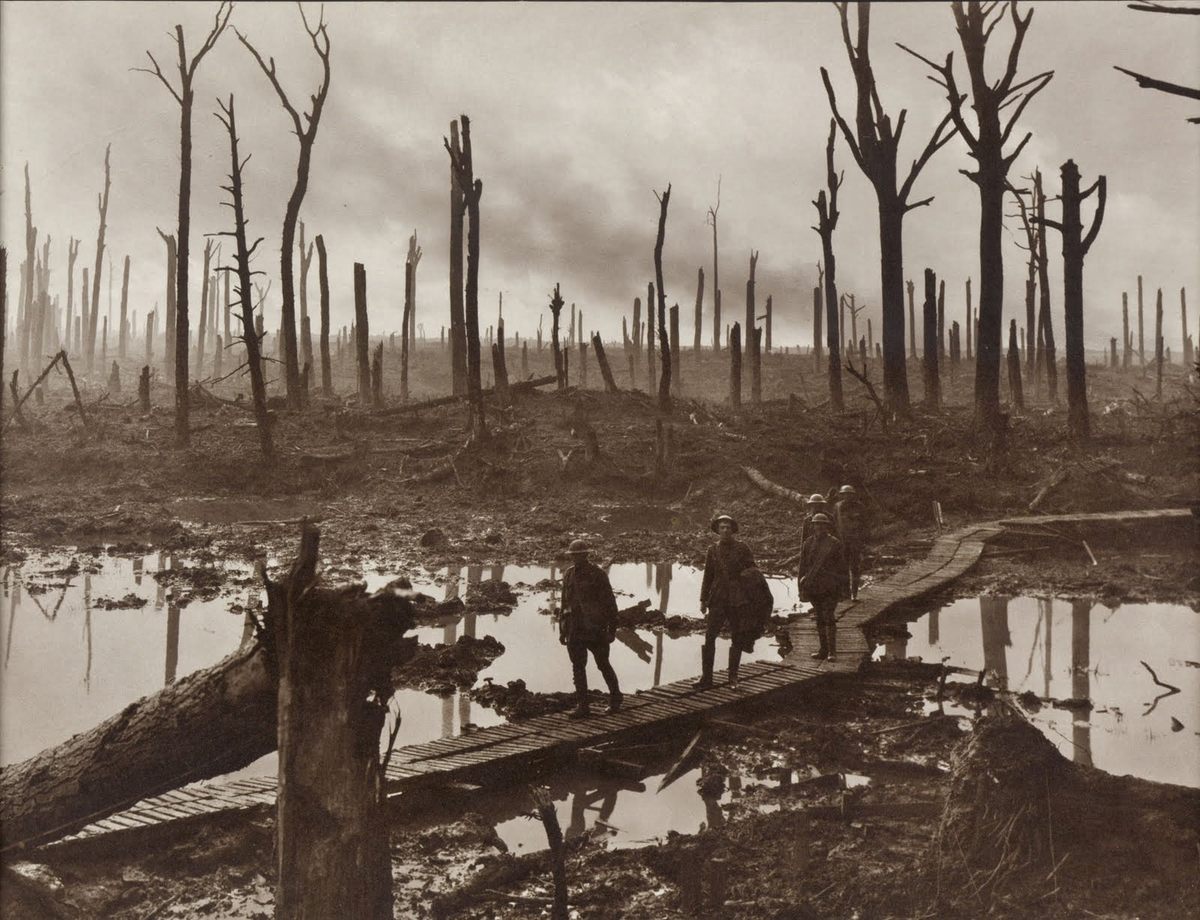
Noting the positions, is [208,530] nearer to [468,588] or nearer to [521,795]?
[468,588]

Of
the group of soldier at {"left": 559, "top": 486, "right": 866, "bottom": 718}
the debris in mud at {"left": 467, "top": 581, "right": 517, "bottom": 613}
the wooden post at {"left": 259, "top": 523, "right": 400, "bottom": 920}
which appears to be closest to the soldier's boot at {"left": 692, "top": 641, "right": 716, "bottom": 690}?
the group of soldier at {"left": 559, "top": 486, "right": 866, "bottom": 718}

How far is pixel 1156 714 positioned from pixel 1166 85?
6774 millimetres

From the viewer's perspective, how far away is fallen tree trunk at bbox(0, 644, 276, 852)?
394 centimetres

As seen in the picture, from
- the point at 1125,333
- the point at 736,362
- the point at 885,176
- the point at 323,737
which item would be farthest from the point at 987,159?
the point at 1125,333

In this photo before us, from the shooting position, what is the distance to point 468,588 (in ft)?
42.5

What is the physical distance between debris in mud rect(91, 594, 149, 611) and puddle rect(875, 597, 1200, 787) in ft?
28.7

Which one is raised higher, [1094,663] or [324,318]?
[324,318]

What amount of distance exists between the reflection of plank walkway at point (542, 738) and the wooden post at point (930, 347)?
15993mm

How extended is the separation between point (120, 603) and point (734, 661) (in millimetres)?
7605

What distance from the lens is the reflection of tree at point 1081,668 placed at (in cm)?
745

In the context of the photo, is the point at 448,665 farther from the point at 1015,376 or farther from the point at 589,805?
the point at 1015,376

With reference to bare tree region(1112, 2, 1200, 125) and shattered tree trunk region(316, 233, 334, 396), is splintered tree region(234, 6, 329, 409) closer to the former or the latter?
shattered tree trunk region(316, 233, 334, 396)

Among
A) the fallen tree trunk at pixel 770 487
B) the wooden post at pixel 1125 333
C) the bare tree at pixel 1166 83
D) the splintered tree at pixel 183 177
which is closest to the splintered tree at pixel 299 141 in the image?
the splintered tree at pixel 183 177

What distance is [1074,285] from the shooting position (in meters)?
21.8
